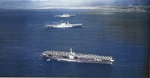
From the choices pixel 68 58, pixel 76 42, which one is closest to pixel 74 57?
pixel 68 58

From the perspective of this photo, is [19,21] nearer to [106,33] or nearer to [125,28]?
[106,33]

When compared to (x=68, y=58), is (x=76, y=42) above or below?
above

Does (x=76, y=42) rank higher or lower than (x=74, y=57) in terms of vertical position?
higher

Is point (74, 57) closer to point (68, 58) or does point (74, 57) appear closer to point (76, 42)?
point (68, 58)

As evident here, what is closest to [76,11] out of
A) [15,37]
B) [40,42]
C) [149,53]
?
[40,42]
